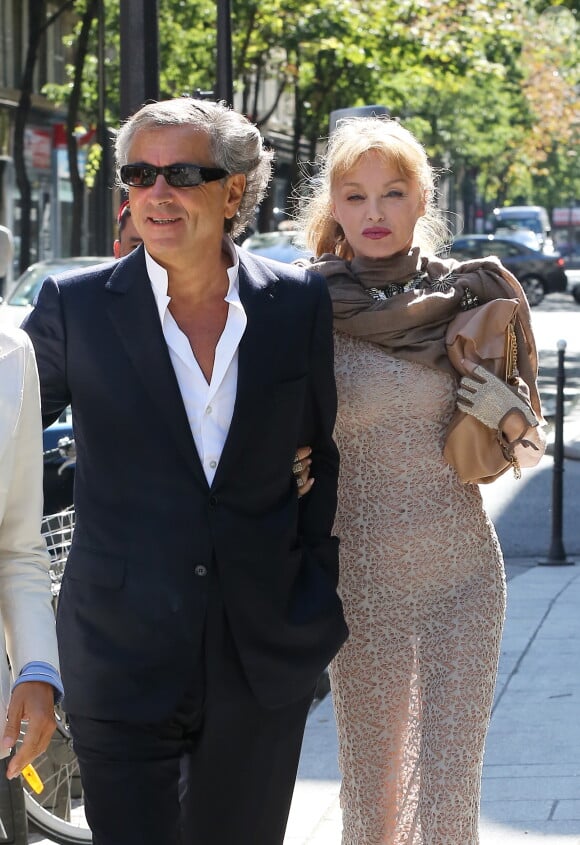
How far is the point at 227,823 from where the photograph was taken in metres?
3.10

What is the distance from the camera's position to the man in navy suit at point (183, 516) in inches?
119

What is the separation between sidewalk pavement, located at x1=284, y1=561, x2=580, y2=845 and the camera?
15.9ft

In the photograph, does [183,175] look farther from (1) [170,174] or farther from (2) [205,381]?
(2) [205,381]

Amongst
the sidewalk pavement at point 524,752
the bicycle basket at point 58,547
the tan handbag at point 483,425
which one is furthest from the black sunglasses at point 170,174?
the sidewalk pavement at point 524,752

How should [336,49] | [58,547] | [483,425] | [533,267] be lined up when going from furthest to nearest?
[533,267] < [336,49] < [58,547] < [483,425]

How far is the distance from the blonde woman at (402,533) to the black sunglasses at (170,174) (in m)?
0.58

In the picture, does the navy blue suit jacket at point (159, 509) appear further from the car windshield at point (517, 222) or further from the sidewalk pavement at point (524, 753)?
the car windshield at point (517, 222)

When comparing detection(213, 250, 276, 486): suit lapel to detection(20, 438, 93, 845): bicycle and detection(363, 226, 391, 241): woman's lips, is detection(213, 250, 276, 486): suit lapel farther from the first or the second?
detection(20, 438, 93, 845): bicycle

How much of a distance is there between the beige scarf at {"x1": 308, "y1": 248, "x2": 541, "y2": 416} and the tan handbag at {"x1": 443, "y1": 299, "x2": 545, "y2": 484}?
1.4 inches

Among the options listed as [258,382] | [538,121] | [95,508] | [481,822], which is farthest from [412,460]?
[538,121]

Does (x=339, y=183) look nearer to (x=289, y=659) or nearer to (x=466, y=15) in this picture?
(x=289, y=659)

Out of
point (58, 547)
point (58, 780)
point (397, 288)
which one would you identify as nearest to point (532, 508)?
point (58, 780)

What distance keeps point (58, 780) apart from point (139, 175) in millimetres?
2285

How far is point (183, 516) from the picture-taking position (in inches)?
119
